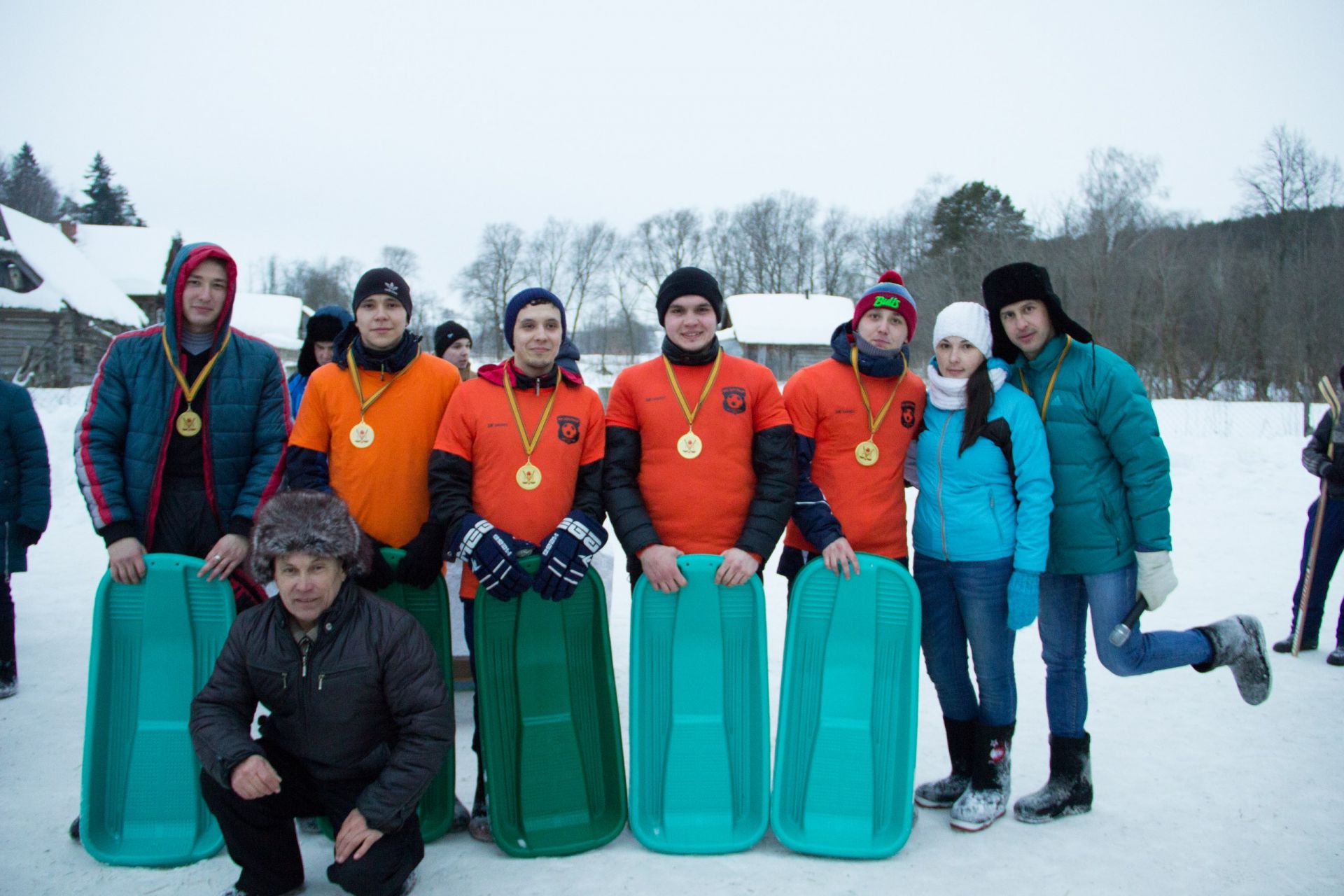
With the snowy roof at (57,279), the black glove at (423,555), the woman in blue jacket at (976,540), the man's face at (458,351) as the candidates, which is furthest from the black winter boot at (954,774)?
the snowy roof at (57,279)

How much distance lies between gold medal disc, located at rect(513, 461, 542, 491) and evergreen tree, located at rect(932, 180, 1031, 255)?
41.8m

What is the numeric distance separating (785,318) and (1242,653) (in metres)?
Answer: 33.4

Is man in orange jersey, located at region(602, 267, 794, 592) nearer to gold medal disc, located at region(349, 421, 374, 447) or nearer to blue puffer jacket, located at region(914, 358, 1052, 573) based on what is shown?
blue puffer jacket, located at region(914, 358, 1052, 573)

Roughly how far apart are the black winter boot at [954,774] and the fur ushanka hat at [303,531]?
96.7 inches

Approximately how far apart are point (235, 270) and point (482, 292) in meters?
56.1

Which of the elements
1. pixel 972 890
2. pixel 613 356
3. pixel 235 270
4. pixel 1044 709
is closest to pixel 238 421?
pixel 235 270

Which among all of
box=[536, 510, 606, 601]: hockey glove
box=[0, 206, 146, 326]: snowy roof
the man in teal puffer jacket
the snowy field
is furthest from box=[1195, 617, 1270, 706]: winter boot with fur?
box=[0, 206, 146, 326]: snowy roof

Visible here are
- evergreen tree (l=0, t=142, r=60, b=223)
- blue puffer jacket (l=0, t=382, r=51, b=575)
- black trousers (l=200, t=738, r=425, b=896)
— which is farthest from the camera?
evergreen tree (l=0, t=142, r=60, b=223)

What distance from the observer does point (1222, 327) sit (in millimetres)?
26812

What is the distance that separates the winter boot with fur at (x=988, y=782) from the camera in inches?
118

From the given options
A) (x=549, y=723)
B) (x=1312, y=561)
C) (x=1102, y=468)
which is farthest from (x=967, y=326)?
(x=1312, y=561)

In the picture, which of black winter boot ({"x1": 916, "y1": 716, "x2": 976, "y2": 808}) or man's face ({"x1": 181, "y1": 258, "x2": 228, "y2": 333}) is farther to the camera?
black winter boot ({"x1": 916, "y1": 716, "x2": 976, "y2": 808})

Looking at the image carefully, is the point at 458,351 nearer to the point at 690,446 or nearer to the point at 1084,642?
the point at 690,446

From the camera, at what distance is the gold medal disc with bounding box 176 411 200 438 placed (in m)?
3.01
